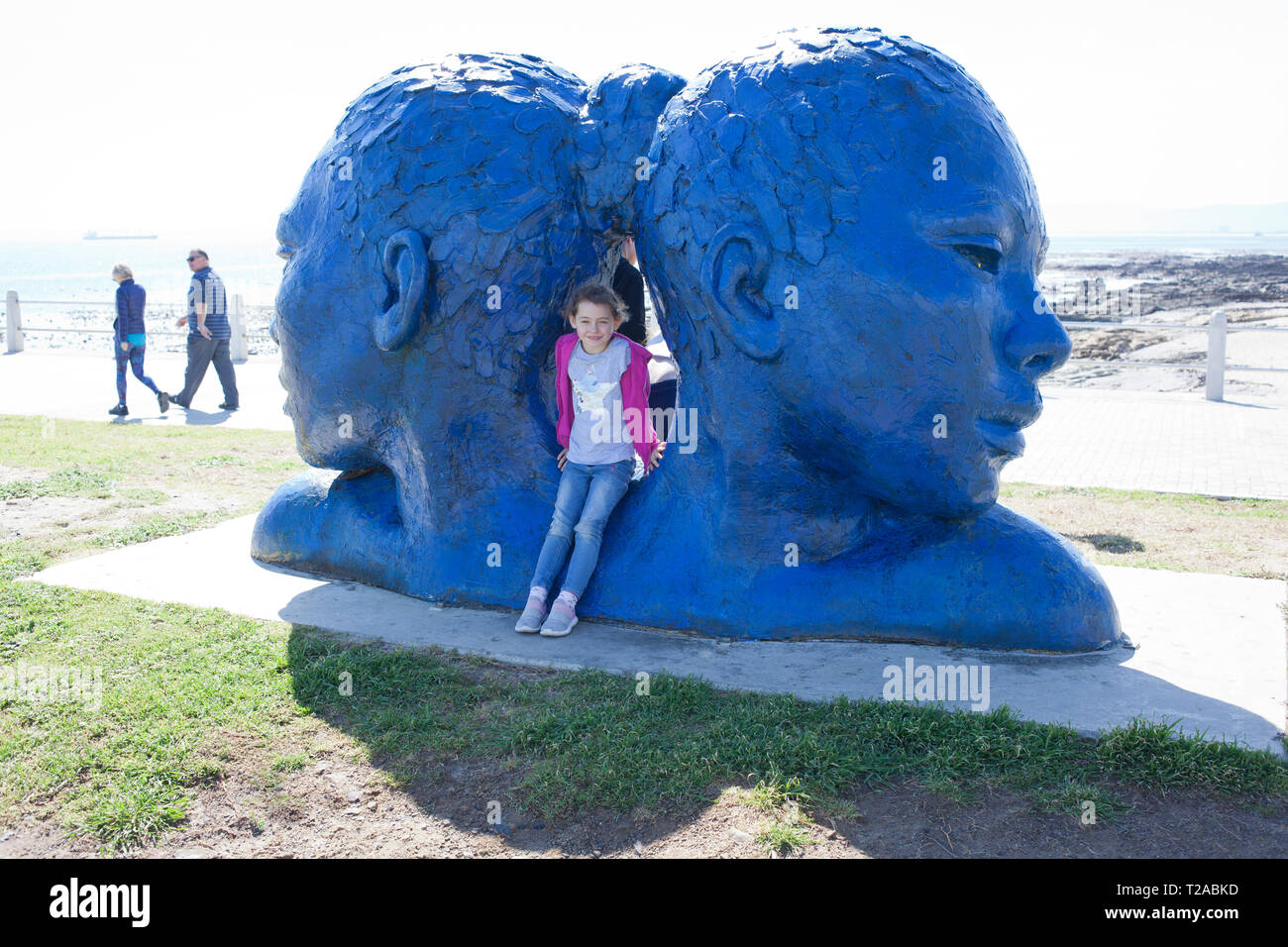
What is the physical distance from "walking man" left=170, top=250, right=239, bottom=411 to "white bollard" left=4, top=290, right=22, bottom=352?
28.3 feet

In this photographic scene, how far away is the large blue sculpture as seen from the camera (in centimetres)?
379

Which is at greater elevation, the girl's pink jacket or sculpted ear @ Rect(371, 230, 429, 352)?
sculpted ear @ Rect(371, 230, 429, 352)

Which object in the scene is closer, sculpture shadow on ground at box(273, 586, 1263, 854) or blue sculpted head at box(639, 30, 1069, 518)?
sculpture shadow on ground at box(273, 586, 1263, 854)

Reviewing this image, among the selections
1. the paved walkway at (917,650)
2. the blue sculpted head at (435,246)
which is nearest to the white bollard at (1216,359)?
the paved walkway at (917,650)

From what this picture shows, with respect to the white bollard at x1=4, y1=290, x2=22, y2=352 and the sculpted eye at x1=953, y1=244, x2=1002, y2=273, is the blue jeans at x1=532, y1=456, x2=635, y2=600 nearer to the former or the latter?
the sculpted eye at x1=953, y1=244, x2=1002, y2=273

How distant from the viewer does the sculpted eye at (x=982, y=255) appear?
3783 millimetres

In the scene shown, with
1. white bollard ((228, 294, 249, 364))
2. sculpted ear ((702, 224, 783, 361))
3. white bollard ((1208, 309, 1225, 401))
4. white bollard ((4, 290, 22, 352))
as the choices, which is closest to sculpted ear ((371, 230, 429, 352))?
sculpted ear ((702, 224, 783, 361))

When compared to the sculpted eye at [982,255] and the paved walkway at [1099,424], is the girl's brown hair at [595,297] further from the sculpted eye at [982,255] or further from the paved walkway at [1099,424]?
the paved walkway at [1099,424]

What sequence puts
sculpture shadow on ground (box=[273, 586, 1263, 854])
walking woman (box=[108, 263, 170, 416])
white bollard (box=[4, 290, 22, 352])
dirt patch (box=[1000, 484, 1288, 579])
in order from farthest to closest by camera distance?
white bollard (box=[4, 290, 22, 352]) → walking woman (box=[108, 263, 170, 416]) → dirt patch (box=[1000, 484, 1288, 579]) → sculpture shadow on ground (box=[273, 586, 1263, 854])

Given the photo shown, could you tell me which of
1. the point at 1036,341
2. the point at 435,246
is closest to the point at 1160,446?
the point at 1036,341

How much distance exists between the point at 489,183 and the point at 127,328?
28.1 ft

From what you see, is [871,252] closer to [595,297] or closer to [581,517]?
[595,297]
